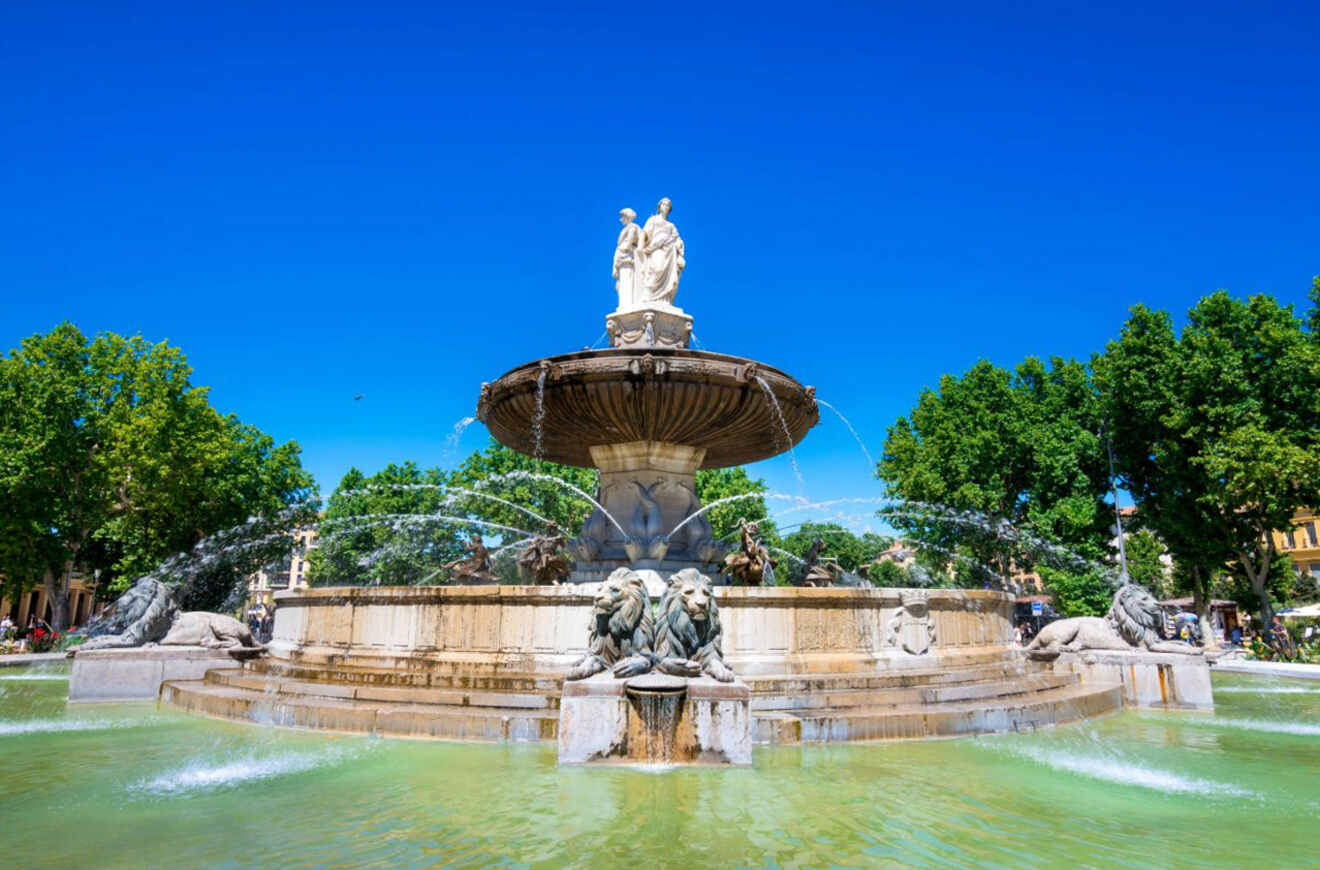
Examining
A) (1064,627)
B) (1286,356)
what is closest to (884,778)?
(1064,627)

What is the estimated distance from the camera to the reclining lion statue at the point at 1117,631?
10547 millimetres

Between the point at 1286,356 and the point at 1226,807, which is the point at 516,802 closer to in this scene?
the point at 1226,807

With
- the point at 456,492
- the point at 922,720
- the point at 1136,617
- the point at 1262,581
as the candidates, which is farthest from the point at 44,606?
the point at 1262,581

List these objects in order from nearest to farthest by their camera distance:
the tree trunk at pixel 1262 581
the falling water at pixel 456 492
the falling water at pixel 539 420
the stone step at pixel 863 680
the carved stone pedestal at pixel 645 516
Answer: the stone step at pixel 863 680
the falling water at pixel 539 420
the carved stone pedestal at pixel 645 516
the falling water at pixel 456 492
the tree trunk at pixel 1262 581

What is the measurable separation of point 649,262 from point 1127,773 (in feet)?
32.7

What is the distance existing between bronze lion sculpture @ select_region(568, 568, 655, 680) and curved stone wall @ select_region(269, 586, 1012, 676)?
61.9 inches

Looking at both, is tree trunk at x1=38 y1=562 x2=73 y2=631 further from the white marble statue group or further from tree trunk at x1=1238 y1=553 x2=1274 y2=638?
tree trunk at x1=1238 y1=553 x2=1274 y2=638

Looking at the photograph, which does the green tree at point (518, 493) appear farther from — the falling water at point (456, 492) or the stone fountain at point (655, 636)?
the stone fountain at point (655, 636)

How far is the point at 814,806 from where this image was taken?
15.1 ft

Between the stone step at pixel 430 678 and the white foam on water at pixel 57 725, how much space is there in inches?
61.8

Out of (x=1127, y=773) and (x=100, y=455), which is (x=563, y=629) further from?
(x=100, y=455)

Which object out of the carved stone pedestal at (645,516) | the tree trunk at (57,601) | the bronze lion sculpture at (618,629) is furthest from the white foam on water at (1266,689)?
the tree trunk at (57,601)

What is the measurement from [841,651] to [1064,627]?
464cm

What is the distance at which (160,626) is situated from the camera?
11.1m
